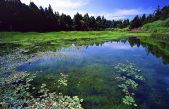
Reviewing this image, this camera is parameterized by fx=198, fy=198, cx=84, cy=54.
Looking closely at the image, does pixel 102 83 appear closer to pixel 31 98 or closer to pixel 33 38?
pixel 31 98

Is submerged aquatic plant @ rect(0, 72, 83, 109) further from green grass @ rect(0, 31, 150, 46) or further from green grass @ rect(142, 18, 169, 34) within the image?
green grass @ rect(142, 18, 169, 34)

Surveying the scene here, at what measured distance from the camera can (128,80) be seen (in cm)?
2211

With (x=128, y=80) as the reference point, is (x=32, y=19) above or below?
above

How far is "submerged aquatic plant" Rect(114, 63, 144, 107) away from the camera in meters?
17.0

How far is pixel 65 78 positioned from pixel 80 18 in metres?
117

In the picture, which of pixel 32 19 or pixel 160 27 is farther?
pixel 160 27

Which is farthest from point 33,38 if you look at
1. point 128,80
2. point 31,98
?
point 31,98

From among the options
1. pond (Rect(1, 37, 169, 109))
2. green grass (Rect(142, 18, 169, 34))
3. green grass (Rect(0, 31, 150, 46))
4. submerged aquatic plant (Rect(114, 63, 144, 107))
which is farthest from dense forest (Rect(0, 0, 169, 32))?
submerged aquatic plant (Rect(114, 63, 144, 107))

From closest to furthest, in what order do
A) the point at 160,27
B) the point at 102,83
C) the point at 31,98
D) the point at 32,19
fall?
the point at 31,98, the point at 102,83, the point at 32,19, the point at 160,27

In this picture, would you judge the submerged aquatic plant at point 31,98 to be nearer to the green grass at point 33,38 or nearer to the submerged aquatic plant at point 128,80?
the submerged aquatic plant at point 128,80

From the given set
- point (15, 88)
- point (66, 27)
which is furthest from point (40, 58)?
point (66, 27)

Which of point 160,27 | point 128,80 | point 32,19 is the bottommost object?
point 128,80

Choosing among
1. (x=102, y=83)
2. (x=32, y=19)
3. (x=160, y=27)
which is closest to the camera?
(x=102, y=83)

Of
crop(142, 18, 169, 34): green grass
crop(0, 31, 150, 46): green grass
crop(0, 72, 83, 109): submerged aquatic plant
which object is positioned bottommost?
crop(0, 72, 83, 109): submerged aquatic plant
